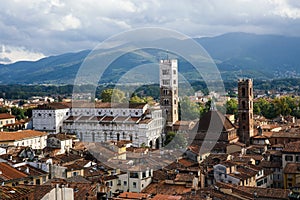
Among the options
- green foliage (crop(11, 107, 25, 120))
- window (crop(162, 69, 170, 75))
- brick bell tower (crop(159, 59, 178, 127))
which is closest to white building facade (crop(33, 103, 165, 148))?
brick bell tower (crop(159, 59, 178, 127))

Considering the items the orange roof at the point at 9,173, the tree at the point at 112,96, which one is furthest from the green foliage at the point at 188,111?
the orange roof at the point at 9,173

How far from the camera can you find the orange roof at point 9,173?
24525 millimetres

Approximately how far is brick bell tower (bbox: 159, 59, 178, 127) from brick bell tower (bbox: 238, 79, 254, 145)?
1096cm

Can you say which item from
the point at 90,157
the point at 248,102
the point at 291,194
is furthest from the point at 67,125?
the point at 291,194

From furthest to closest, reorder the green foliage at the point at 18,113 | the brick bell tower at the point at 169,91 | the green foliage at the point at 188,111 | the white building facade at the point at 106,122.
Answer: the green foliage at the point at 18,113 → the green foliage at the point at 188,111 → the brick bell tower at the point at 169,91 → the white building facade at the point at 106,122

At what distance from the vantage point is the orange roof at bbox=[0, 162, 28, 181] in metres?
24.5

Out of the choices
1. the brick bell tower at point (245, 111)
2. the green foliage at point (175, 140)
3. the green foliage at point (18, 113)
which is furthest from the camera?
the green foliage at point (18, 113)

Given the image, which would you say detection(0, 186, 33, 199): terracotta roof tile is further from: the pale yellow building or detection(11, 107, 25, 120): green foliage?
detection(11, 107, 25, 120): green foliage

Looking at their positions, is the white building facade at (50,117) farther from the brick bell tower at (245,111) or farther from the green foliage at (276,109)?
the green foliage at (276,109)

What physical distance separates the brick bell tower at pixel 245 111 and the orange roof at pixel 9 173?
2831 cm

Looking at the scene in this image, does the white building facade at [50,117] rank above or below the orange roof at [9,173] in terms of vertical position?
above

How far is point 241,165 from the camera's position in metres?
29.7

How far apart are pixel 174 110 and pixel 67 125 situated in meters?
13.3

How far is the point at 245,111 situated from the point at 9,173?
30448mm
